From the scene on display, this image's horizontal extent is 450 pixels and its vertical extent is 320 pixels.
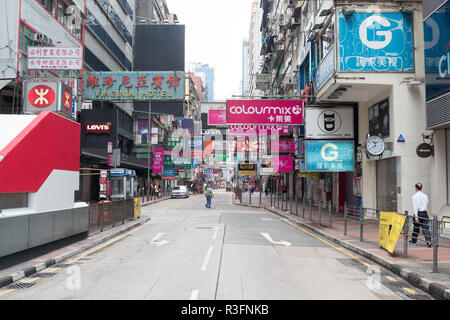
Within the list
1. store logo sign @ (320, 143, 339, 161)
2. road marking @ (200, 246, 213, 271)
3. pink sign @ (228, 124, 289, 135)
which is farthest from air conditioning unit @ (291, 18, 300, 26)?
road marking @ (200, 246, 213, 271)

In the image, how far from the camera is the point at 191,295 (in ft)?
21.7

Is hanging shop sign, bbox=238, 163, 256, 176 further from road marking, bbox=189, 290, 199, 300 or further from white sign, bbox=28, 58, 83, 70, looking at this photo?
road marking, bbox=189, 290, 199, 300

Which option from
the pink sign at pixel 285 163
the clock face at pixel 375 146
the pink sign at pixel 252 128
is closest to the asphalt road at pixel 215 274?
the clock face at pixel 375 146

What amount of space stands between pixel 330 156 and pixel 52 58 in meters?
16.5

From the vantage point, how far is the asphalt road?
6.88m

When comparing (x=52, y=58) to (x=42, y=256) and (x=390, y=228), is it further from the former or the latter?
(x=390, y=228)

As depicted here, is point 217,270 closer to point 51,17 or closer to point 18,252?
point 18,252

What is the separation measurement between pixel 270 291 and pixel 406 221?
5.23 metres

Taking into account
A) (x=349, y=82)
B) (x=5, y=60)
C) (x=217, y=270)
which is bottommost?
(x=217, y=270)

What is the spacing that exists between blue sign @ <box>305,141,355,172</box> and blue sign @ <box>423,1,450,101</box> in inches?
302

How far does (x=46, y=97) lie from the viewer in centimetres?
1547

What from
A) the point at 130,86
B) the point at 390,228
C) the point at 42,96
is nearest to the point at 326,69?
the point at 390,228

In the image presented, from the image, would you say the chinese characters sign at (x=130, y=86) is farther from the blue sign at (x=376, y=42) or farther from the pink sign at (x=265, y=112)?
the blue sign at (x=376, y=42)

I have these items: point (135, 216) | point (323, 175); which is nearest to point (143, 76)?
point (135, 216)
